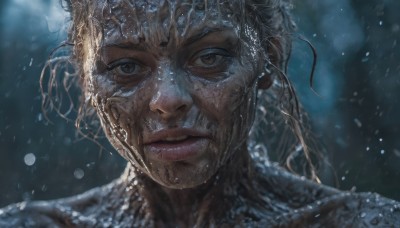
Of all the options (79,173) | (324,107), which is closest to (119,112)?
(324,107)

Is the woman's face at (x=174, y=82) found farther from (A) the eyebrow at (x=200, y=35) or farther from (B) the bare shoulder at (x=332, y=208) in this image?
(B) the bare shoulder at (x=332, y=208)

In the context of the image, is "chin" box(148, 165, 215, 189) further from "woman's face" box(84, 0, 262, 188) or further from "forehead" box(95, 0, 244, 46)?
"forehead" box(95, 0, 244, 46)

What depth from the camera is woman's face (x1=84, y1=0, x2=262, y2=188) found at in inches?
90.1

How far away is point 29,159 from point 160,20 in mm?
4817

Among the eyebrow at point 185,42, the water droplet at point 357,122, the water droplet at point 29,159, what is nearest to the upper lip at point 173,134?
the eyebrow at point 185,42

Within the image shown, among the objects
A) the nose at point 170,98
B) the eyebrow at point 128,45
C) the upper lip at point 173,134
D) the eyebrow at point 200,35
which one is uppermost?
the eyebrow at point 128,45

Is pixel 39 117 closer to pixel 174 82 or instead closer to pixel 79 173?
pixel 79 173

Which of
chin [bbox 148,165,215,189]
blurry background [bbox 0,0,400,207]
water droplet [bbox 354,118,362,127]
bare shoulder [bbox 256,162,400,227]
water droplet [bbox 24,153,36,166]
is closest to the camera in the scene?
chin [bbox 148,165,215,189]

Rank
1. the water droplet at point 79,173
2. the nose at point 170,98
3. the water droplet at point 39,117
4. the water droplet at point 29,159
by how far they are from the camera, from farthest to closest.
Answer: the water droplet at point 39,117, the water droplet at point 29,159, the water droplet at point 79,173, the nose at point 170,98

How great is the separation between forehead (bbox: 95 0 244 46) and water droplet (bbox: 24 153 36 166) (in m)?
4.48

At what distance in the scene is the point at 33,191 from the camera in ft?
21.2

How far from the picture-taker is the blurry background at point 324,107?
5.76 metres

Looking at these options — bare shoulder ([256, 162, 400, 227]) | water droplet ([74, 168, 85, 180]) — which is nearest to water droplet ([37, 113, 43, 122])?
water droplet ([74, 168, 85, 180])

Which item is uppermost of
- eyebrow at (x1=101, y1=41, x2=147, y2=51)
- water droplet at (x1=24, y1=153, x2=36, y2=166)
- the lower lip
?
eyebrow at (x1=101, y1=41, x2=147, y2=51)
